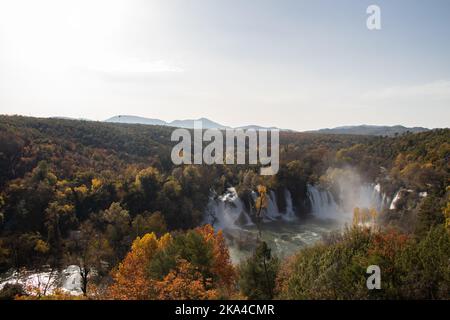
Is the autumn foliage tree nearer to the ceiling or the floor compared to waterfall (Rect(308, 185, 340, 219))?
nearer to the ceiling

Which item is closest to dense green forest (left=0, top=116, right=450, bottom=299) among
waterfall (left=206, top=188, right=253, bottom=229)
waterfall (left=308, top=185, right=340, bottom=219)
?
waterfall (left=308, top=185, right=340, bottom=219)

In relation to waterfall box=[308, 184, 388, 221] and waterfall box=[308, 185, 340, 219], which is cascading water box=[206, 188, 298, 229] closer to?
waterfall box=[308, 185, 340, 219]

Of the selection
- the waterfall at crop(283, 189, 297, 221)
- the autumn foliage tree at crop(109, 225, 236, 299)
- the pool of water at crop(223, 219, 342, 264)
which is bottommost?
the pool of water at crop(223, 219, 342, 264)

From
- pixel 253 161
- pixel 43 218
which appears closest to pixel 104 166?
pixel 43 218

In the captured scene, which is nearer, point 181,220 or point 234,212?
point 181,220

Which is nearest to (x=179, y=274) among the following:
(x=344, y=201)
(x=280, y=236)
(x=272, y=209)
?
(x=280, y=236)

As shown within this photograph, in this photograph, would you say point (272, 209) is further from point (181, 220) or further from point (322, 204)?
point (181, 220)
